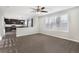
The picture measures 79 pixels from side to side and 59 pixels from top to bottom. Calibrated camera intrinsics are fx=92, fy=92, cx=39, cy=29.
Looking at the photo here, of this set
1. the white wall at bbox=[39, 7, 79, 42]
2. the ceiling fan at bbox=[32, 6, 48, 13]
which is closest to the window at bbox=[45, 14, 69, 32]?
the white wall at bbox=[39, 7, 79, 42]

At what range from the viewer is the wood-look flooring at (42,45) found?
162 centimetres

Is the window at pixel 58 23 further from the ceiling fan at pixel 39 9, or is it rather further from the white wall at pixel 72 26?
the ceiling fan at pixel 39 9

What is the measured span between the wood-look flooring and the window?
19cm

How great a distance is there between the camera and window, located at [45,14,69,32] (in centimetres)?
161

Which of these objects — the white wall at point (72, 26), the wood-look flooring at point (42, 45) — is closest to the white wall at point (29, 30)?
the wood-look flooring at point (42, 45)

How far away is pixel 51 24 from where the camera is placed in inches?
65.7

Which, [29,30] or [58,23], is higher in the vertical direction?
[58,23]

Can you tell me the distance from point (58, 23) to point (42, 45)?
1.59 feet

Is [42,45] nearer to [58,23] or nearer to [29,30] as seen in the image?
[29,30]

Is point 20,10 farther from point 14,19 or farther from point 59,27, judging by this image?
point 59,27

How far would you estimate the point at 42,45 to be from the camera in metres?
1.63

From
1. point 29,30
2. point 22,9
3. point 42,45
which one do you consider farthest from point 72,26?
point 22,9

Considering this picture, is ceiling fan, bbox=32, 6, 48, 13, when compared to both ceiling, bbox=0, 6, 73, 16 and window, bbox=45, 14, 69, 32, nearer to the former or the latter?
ceiling, bbox=0, 6, 73, 16
